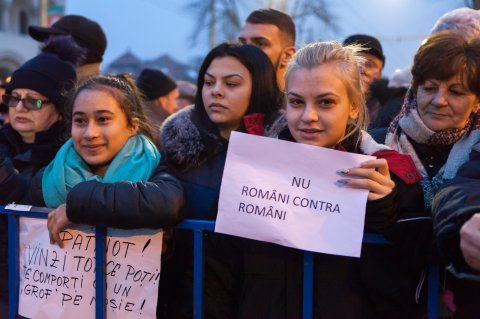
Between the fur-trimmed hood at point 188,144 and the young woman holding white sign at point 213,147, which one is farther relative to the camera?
the fur-trimmed hood at point 188,144

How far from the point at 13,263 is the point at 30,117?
0.96 m

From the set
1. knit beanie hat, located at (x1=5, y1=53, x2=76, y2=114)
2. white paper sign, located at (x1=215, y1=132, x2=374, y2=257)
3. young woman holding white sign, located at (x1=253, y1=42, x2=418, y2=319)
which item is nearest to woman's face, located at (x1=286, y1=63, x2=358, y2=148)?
young woman holding white sign, located at (x1=253, y1=42, x2=418, y2=319)

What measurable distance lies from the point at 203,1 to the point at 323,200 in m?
25.4

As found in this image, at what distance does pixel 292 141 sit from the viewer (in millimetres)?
2281

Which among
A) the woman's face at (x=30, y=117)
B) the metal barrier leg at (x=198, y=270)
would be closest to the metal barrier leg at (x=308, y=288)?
the metal barrier leg at (x=198, y=270)

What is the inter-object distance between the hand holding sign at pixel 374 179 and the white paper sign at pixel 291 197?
0.03 m

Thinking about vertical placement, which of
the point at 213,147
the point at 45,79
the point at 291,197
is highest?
the point at 45,79

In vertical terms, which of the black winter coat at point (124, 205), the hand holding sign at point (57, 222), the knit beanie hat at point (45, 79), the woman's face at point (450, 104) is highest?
the knit beanie hat at point (45, 79)

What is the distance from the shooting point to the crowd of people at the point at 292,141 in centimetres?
202

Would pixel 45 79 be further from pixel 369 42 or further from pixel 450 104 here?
pixel 369 42

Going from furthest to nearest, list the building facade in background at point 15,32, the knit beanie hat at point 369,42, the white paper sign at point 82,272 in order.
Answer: the building facade in background at point 15,32 < the knit beanie hat at point 369,42 < the white paper sign at point 82,272

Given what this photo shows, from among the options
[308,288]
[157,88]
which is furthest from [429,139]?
[157,88]

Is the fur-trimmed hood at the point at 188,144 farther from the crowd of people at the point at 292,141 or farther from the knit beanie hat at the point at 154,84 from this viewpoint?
the knit beanie hat at the point at 154,84

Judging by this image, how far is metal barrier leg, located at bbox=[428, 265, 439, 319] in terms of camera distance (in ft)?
6.62
